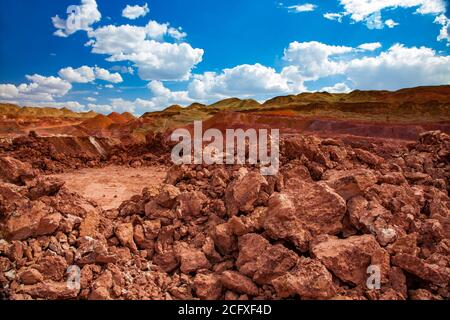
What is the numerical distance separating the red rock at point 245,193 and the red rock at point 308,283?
4.05ft

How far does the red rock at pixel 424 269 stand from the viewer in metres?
3.58

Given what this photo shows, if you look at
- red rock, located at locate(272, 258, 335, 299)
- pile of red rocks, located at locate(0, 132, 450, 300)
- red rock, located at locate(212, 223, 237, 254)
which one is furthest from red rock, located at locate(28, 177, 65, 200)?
red rock, located at locate(272, 258, 335, 299)

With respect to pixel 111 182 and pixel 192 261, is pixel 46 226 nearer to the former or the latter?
pixel 192 261

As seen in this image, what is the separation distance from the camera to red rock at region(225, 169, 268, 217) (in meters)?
4.68

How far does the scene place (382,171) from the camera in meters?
5.67

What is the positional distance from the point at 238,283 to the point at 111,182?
6591mm

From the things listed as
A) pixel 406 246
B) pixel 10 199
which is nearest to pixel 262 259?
pixel 406 246

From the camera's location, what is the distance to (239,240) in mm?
4289

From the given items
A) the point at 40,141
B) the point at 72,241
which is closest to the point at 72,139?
the point at 40,141
